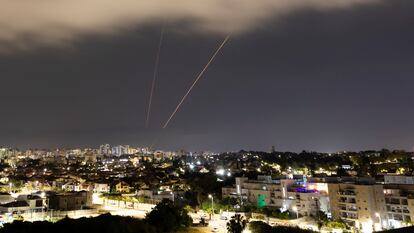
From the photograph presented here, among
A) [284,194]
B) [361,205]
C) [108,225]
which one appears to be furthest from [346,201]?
[108,225]

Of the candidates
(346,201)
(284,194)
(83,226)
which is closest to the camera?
(83,226)

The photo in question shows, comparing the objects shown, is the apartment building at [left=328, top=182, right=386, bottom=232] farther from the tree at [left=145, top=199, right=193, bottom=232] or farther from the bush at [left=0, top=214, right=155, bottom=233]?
the bush at [left=0, top=214, right=155, bottom=233]

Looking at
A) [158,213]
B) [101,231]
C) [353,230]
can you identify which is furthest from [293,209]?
[101,231]

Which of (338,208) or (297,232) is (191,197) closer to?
(338,208)

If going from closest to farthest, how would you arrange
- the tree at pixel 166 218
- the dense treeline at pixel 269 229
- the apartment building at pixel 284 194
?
1. the dense treeline at pixel 269 229
2. the tree at pixel 166 218
3. the apartment building at pixel 284 194

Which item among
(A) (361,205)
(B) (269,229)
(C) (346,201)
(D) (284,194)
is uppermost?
(D) (284,194)

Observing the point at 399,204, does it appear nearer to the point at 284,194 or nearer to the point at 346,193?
the point at 346,193

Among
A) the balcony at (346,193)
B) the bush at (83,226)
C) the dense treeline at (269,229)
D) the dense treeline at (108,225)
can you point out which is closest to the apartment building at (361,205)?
the balcony at (346,193)

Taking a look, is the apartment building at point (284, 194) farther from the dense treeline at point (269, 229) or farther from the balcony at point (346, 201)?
the dense treeline at point (269, 229)
